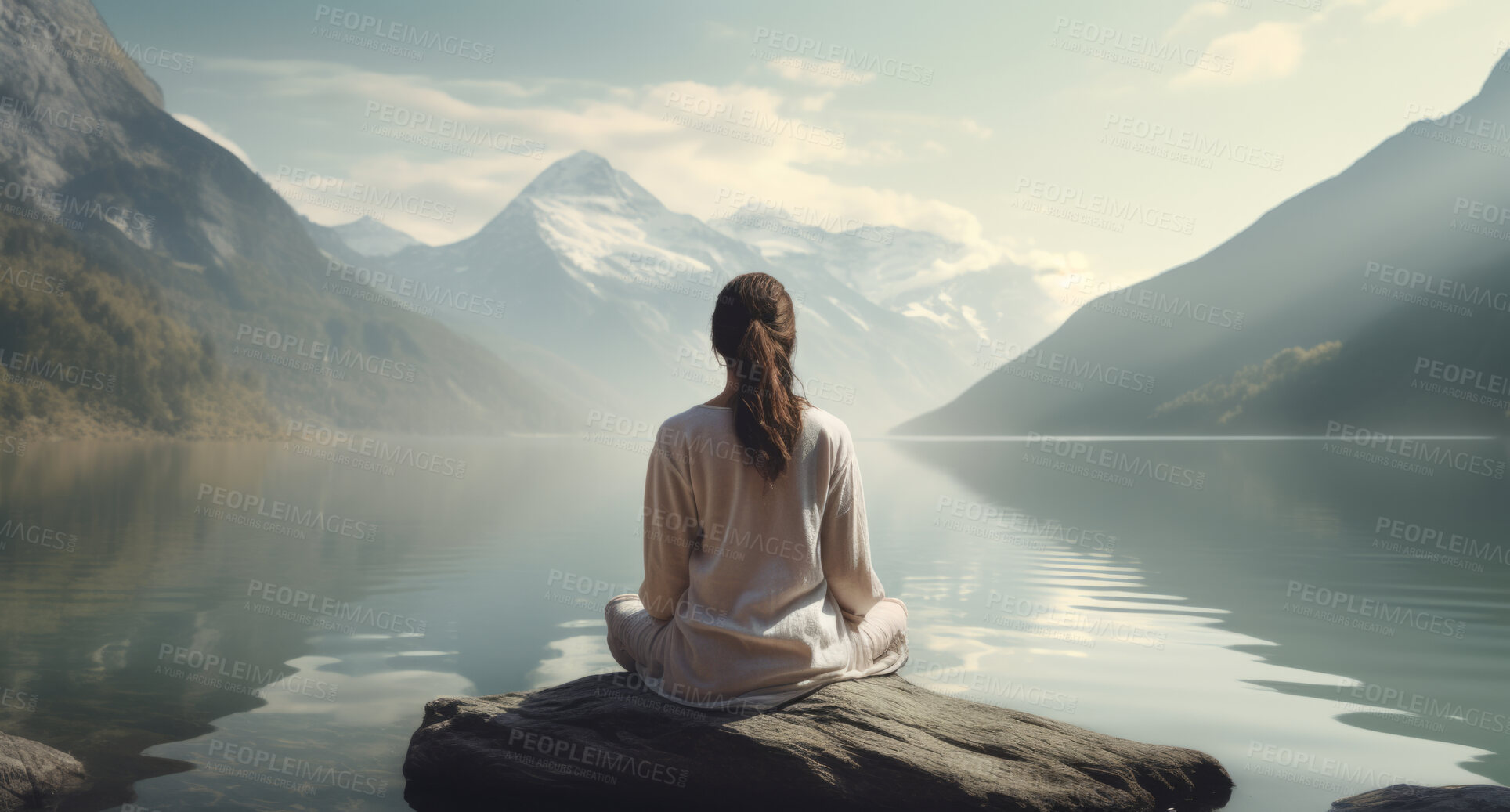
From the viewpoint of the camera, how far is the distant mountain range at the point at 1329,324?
107 m

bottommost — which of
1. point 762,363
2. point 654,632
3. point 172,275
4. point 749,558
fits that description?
point 654,632

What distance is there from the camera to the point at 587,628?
413 inches

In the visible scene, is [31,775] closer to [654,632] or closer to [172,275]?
[654,632]

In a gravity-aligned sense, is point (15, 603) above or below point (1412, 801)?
below

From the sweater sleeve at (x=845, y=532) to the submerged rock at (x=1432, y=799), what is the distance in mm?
2998

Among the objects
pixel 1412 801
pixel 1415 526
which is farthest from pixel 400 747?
pixel 1415 526

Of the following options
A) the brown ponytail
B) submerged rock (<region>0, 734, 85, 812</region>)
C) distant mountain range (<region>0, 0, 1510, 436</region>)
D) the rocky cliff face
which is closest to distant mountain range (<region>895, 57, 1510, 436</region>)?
distant mountain range (<region>0, 0, 1510, 436</region>)

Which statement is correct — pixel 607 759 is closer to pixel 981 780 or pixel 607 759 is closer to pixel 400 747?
pixel 981 780

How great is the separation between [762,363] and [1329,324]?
16643 cm

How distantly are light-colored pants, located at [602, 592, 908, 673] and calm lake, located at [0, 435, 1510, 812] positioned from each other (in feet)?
5.27

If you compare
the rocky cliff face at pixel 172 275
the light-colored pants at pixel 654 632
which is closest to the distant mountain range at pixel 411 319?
the rocky cliff face at pixel 172 275

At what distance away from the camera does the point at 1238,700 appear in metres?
7.74

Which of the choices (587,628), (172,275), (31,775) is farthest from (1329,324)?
(172,275)

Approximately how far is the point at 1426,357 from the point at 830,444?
13201 cm
